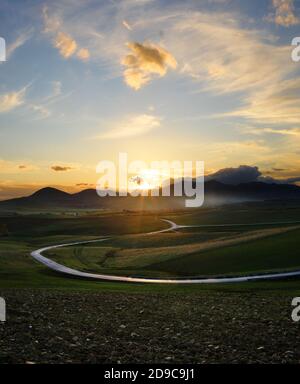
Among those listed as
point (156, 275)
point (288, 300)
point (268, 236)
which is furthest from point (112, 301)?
point (268, 236)

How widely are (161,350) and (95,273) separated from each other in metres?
52.9

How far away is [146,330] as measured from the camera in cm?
2406

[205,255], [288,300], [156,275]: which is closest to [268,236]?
[205,255]

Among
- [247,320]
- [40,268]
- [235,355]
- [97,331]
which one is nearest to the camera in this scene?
[235,355]

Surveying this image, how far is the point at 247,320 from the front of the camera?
26.7 metres

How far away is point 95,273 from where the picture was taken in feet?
234

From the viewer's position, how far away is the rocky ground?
18.7 metres

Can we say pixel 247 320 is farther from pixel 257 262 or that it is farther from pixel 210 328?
pixel 257 262

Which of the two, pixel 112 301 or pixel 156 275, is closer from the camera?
pixel 112 301

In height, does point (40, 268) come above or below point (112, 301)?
below

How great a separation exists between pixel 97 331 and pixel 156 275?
150 ft

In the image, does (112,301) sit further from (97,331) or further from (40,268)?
(40,268)

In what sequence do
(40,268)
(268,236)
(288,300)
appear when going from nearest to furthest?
(288,300) < (40,268) < (268,236)

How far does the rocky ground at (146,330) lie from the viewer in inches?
737
